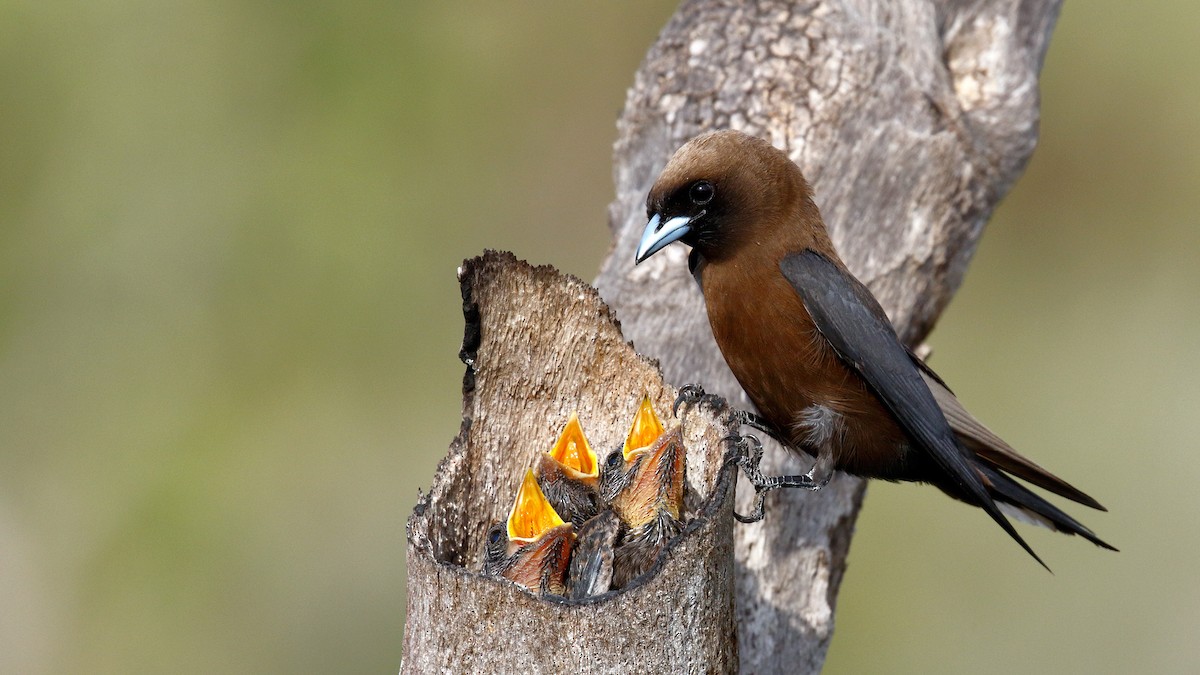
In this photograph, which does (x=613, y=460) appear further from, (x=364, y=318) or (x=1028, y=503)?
(x=364, y=318)

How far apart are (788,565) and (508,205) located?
3642 mm

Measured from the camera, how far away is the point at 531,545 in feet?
8.61

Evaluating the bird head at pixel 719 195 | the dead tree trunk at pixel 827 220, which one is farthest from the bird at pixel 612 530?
the bird head at pixel 719 195

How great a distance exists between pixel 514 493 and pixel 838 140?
1.81 metres

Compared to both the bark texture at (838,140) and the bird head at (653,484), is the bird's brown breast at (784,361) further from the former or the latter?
the bird head at (653,484)

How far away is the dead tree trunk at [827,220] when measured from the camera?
2.87 meters

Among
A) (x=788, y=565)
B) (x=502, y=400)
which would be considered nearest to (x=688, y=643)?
(x=502, y=400)

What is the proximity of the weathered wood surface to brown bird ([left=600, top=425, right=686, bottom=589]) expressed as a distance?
0.23ft

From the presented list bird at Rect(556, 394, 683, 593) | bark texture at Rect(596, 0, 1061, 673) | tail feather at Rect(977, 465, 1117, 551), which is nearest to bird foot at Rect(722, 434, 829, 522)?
bark texture at Rect(596, 0, 1061, 673)

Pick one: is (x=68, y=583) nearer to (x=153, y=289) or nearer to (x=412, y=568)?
(x=153, y=289)

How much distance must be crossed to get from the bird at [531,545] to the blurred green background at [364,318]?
2731mm

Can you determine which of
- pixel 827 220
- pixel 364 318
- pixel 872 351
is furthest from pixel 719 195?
pixel 364 318

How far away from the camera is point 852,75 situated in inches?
158

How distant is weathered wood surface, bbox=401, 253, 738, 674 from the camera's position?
2.26m
